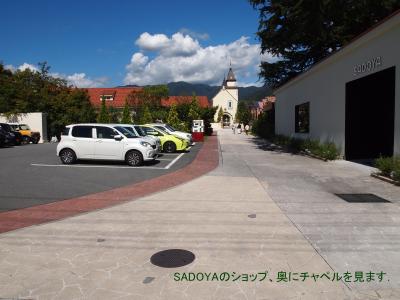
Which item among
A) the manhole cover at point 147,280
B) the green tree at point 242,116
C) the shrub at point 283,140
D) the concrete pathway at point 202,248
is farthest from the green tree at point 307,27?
the green tree at point 242,116

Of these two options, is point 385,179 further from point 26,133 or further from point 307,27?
point 26,133

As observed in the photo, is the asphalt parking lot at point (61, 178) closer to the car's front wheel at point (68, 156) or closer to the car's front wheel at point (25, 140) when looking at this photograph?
the car's front wheel at point (68, 156)

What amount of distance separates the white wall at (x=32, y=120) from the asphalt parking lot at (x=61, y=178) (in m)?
20.2

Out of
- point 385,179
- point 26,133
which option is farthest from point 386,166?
point 26,133

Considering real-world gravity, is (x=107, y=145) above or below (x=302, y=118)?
below

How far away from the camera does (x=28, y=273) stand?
454 cm

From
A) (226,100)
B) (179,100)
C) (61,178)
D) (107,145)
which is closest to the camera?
(61,178)

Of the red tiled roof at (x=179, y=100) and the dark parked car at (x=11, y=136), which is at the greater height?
the red tiled roof at (x=179, y=100)

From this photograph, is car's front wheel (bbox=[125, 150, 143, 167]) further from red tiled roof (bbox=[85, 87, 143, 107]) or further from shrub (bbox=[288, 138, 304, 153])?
red tiled roof (bbox=[85, 87, 143, 107])

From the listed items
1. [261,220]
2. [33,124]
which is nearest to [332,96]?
[261,220]

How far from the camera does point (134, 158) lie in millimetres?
14656

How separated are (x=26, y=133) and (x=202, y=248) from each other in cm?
2981

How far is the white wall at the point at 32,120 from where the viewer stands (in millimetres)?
34500

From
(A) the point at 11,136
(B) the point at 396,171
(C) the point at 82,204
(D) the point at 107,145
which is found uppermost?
(A) the point at 11,136
